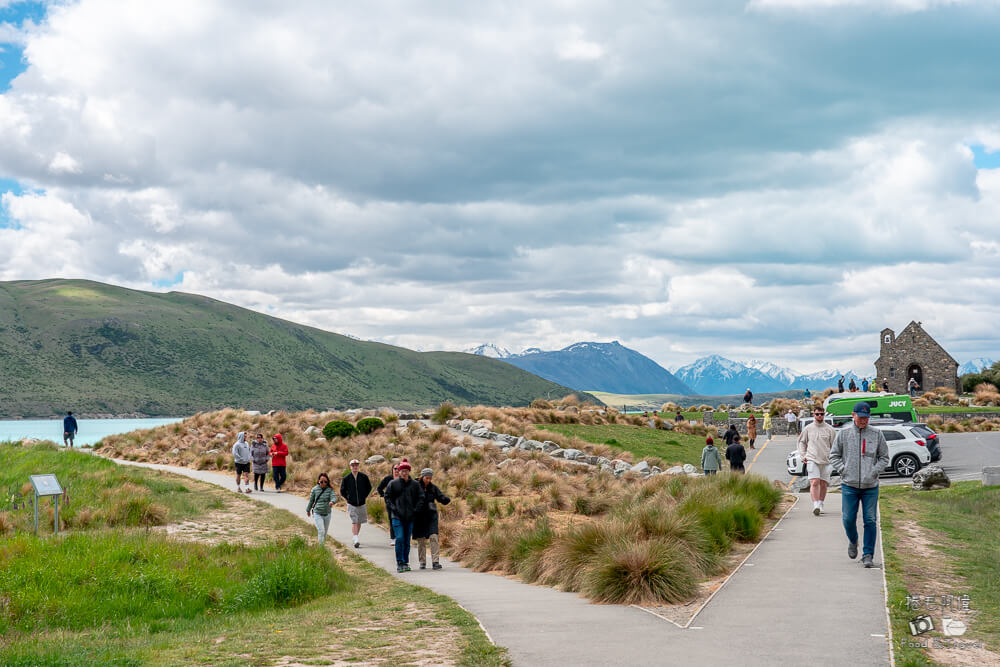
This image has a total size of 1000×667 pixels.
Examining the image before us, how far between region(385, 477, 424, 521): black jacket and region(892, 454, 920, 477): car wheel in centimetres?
1835

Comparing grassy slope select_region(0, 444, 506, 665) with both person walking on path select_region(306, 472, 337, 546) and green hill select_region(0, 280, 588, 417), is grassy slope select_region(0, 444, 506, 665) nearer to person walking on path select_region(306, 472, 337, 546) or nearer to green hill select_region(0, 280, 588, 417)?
person walking on path select_region(306, 472, 337, 546)

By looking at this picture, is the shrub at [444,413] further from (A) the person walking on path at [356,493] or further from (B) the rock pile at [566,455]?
(A) the person walking on path at [356,493]

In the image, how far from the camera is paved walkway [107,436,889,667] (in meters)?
7.43

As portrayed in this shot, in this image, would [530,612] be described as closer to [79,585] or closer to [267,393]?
[79,585]

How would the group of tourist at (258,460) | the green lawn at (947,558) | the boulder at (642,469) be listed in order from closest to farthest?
the green lawn at (947,558) < the group of tourist at (258,460) < the boulder at (642,469)

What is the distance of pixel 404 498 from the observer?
15281mm

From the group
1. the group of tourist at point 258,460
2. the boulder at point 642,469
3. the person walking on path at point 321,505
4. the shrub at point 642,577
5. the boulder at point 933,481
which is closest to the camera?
the shrub at point 642,577

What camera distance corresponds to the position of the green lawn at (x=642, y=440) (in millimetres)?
38469

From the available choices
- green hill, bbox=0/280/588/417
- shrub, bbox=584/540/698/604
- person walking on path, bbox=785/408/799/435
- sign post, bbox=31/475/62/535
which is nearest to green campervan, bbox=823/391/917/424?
person walking on path, bbox=785/408/799/435

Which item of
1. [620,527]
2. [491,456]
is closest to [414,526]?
[620,527]

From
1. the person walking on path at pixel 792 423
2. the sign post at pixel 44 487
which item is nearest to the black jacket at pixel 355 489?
the sign post at pixel 44 487

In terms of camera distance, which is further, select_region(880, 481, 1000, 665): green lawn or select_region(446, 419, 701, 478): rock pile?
select_region(446, 419, 701, 478): rock pile

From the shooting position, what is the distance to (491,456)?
33.2m

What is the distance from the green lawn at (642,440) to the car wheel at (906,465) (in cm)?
1037
